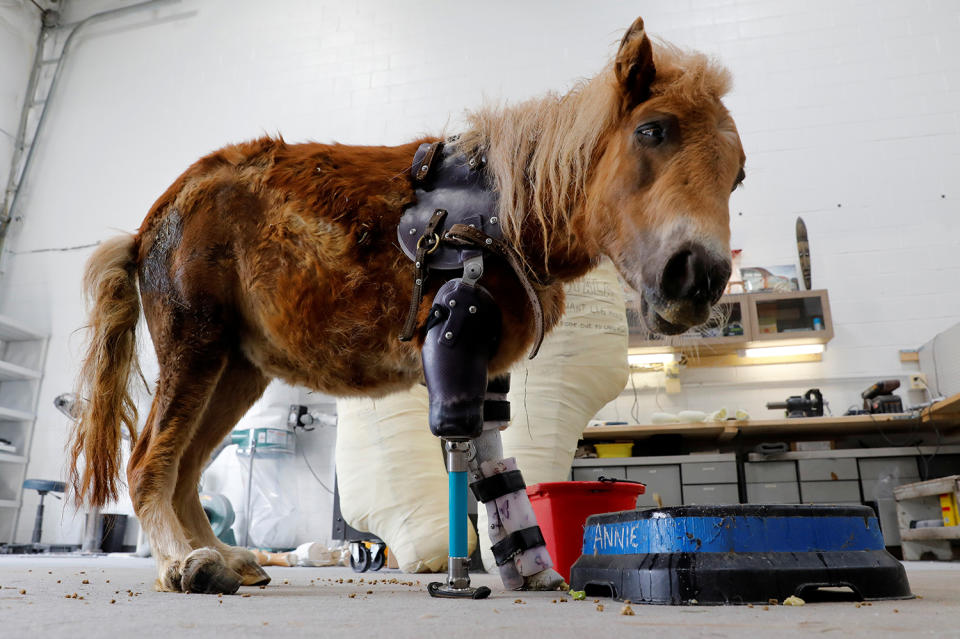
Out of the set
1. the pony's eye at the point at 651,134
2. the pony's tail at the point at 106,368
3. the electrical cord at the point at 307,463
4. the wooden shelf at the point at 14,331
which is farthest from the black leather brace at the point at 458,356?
the wooden shelf at the point at 14,331

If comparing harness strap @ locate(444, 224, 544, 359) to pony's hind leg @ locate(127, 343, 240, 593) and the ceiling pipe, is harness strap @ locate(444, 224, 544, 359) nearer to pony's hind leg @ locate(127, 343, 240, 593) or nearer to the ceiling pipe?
pony's hind leg @ locate(127, 343, 240, 593)

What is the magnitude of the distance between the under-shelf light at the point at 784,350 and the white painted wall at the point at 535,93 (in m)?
0.10

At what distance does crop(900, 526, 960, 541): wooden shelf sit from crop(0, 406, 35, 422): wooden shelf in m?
5.64

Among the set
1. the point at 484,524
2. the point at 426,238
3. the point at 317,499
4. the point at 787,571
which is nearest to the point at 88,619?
the point at 426,238

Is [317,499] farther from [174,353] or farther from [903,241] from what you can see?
[903,241]

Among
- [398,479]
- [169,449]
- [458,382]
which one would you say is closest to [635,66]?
[458,382]

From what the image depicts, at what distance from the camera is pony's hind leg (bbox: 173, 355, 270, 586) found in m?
Answer: 1.45

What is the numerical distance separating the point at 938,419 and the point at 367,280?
11.4 feet

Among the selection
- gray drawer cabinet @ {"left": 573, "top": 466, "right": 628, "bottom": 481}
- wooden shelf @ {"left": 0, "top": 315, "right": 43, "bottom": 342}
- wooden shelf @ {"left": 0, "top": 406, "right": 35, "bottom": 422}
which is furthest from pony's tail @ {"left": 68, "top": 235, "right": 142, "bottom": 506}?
wooden shelf @ {"left": 0, "top": 315, "right": 43, "bottom": 342}

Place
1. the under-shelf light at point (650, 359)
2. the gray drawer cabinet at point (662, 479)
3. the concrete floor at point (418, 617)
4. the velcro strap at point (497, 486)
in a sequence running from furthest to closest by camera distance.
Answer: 1. the under-shelf light at point (650, 359)
2. the gray drawer cabinet at point (662, 479)
3. the velcro strap at point (497, 486)
4. the concrete floor at point (418, 617)

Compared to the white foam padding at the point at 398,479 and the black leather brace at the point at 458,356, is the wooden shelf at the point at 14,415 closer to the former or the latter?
the white foam padding at the point at 398,479

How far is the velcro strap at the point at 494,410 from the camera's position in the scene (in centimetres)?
137

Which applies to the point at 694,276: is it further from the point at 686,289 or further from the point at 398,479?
the point at 398,479

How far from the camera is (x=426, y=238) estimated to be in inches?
48.5
